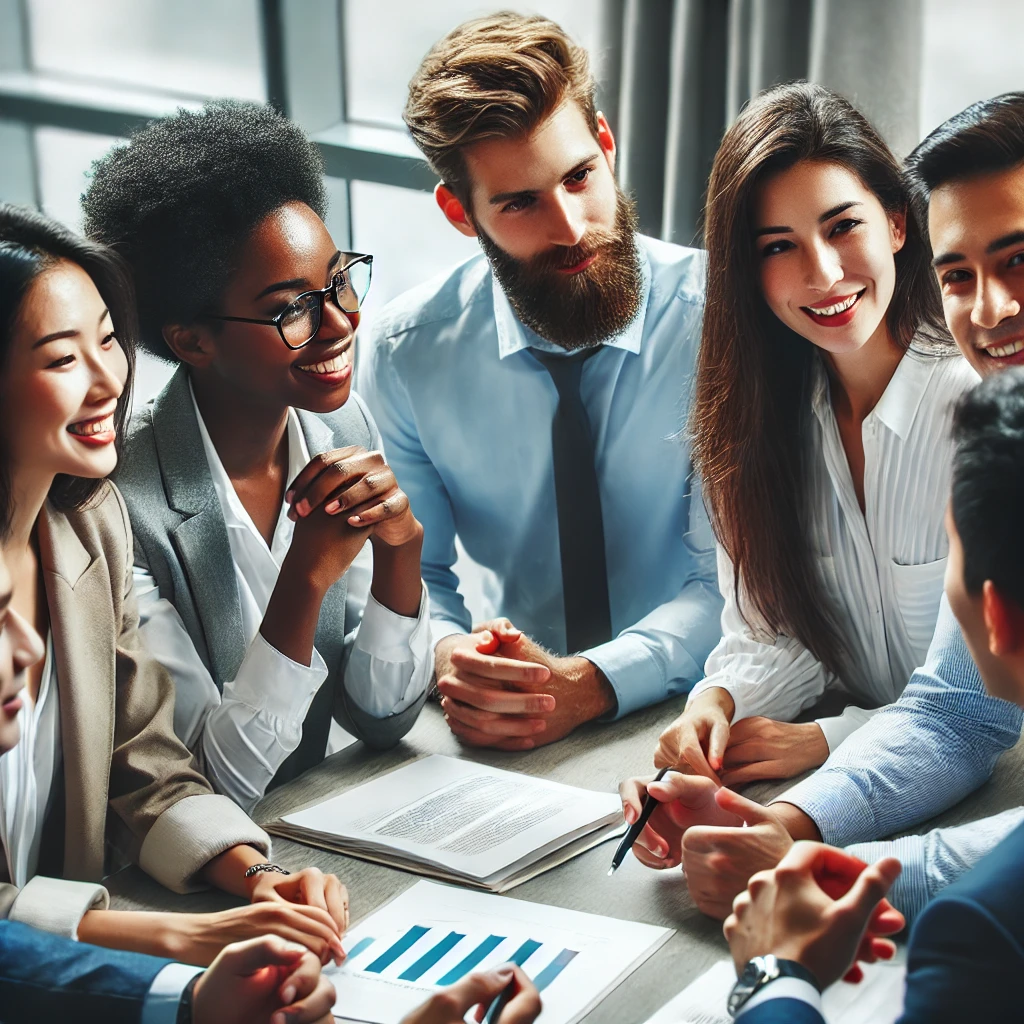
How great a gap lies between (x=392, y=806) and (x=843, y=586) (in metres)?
0.78

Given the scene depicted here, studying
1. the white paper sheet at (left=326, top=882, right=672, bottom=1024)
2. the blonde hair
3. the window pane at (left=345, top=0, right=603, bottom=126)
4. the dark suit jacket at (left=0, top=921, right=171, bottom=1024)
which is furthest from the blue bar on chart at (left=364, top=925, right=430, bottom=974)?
the window pane at (left=345, top=0, right=603, bottom=126)

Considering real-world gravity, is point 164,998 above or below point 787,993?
below

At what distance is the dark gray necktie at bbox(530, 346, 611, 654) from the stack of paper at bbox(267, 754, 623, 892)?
0.70 m

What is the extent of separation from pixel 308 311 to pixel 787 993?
1.17m

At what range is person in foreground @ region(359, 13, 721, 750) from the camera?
7.18 ft

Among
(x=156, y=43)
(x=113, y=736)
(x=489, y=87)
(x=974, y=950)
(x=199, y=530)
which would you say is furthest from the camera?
(x=156, y=43)

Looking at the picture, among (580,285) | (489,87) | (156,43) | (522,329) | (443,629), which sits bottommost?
(443,629)

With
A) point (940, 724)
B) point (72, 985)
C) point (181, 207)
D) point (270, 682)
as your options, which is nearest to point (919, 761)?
point (940, 724)

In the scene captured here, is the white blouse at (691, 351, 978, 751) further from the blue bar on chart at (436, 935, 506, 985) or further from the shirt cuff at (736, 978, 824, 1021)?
the shirt cuff at (736, 978, 824, 1021)

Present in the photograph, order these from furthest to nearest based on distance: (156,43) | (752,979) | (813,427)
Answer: (156,43)
(813,427)
(752,979)

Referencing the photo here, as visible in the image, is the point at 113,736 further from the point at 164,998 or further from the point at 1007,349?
the point at 1007,349

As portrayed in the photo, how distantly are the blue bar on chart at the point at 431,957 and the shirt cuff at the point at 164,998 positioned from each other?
22 cm

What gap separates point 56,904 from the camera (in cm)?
133

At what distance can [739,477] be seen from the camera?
6.20 ft
